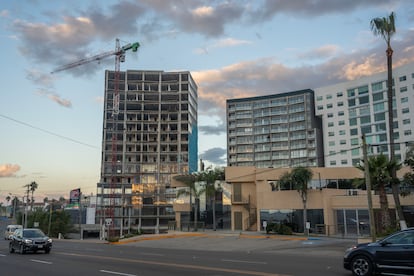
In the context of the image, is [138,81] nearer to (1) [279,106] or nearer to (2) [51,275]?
(1) [279,106]

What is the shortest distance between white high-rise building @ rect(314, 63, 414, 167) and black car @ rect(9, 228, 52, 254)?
271ft

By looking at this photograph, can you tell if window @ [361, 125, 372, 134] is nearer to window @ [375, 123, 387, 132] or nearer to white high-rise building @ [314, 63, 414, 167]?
white high-rise building @ [314, 63, 414, 167]

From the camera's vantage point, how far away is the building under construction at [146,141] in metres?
116

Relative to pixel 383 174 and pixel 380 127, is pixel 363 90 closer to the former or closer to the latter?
pixel 380 127

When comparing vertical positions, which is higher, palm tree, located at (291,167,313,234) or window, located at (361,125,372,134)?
window, located at (361,125,372,134)

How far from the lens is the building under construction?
116 metres

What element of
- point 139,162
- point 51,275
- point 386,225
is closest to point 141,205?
Result: point 139,162

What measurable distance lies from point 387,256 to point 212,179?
39320mm

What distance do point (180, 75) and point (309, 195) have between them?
310ft

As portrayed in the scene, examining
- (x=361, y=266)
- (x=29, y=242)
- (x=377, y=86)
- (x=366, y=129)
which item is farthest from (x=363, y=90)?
(x=361, y=266)

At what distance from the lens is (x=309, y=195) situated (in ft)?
140

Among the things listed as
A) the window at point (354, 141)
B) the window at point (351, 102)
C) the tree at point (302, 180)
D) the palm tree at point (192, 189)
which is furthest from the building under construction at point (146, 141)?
the tree at point (302, 180)

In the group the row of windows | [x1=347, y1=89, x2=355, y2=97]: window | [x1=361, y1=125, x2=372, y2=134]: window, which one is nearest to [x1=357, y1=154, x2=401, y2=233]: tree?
the row of windows

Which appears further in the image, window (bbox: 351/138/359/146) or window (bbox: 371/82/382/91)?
window (bbox: 351/138/359/146)
